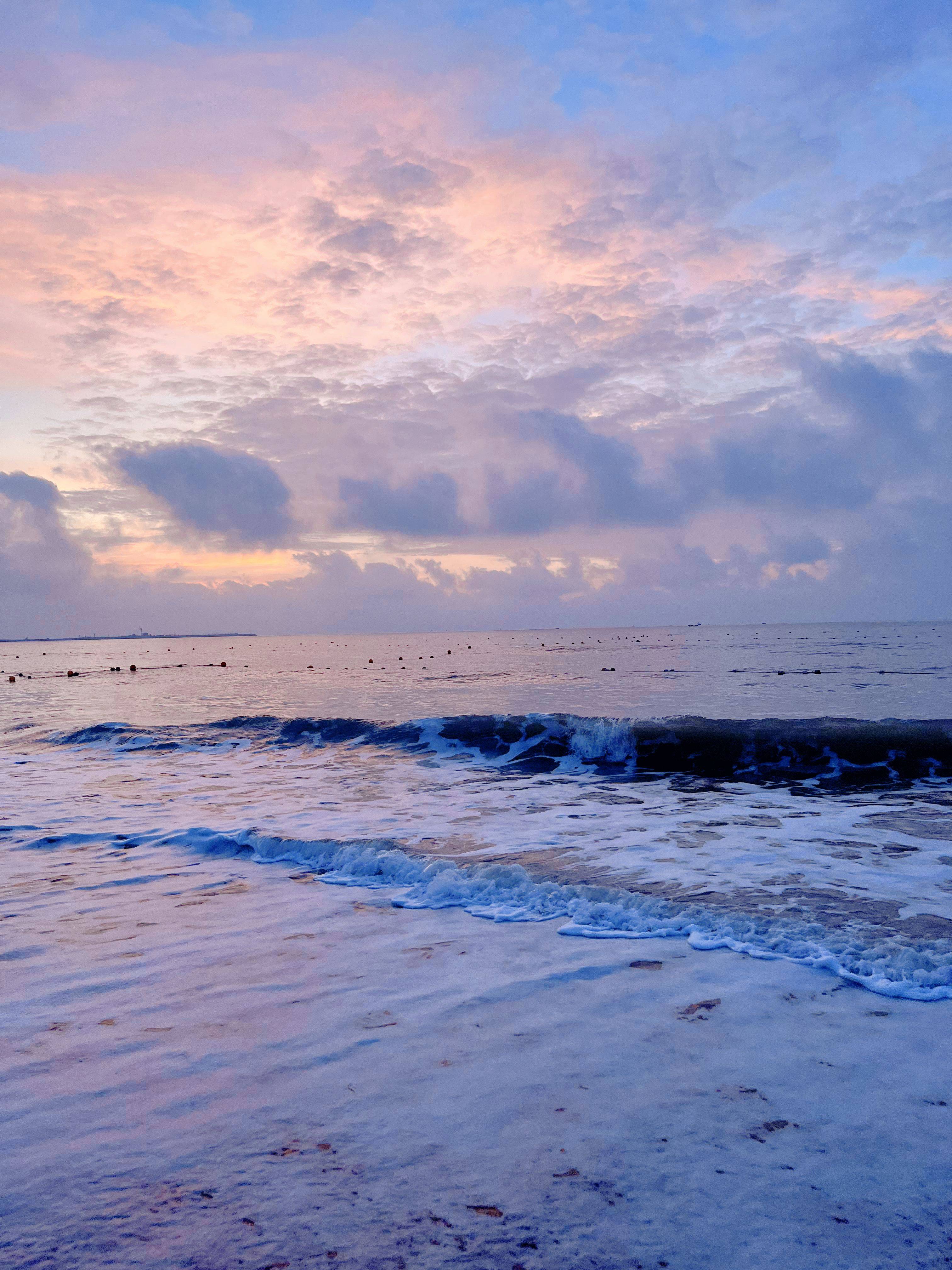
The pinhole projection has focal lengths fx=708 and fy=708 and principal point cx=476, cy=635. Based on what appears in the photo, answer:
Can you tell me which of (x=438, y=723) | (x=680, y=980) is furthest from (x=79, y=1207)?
(x=438, y=723)

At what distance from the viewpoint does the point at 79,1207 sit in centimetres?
345

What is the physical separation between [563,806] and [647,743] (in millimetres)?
6712

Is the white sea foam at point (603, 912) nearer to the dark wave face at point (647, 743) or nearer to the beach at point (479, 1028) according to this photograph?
the beach at point (479, 1028)

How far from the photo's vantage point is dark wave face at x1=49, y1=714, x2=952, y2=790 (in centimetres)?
1702

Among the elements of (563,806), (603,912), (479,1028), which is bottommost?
(563,806)

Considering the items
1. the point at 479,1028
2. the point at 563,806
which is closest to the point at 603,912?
the point at 479,1028

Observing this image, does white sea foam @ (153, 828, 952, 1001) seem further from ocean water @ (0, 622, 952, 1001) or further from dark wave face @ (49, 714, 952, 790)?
dark wave face @ (49, 714, 952, 790)

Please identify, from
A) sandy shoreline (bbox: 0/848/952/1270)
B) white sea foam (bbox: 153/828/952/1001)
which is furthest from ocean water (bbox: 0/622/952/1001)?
sandy shoreline (bbox: 0/848/952/1270)

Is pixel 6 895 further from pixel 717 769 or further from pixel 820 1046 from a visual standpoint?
pixel 717 769

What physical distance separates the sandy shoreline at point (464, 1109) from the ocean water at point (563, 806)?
4.47 ft

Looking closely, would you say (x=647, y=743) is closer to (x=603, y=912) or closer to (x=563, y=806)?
(x=563, y=806)

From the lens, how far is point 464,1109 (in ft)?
13.8

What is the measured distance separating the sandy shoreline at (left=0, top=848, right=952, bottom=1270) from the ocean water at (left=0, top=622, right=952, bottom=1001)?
1362 millimetres

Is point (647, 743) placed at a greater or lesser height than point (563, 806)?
greater
